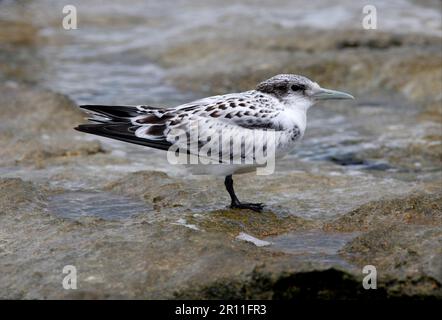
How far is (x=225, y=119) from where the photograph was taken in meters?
6.00

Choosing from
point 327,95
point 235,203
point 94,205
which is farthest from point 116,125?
point 327,95

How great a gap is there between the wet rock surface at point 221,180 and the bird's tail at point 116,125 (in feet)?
1.65

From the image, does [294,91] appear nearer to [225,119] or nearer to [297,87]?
[297,87]

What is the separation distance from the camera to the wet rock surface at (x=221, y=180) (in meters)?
4.69

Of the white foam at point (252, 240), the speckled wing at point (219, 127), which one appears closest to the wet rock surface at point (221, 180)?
the white foam at point (252, 240)

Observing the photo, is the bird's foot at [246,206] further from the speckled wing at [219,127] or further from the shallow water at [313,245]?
the shallow water at [313,245]

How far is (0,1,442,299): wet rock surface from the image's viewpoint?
469cm

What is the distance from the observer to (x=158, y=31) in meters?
14.8

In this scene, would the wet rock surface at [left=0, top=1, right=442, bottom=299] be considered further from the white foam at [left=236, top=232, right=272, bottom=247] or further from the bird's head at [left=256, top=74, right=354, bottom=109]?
the bird's head at [left=256, top=74, right=354, bottom=109]

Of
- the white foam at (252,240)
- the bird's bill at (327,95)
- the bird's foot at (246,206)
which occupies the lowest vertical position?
the white foam at (252,240)

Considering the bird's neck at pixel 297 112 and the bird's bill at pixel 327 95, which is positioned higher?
the bird's bill at pixel 327 95

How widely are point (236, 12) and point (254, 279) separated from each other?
1108 centimetres

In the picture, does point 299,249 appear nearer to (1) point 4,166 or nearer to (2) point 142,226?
Answer: (2) point 142,226
